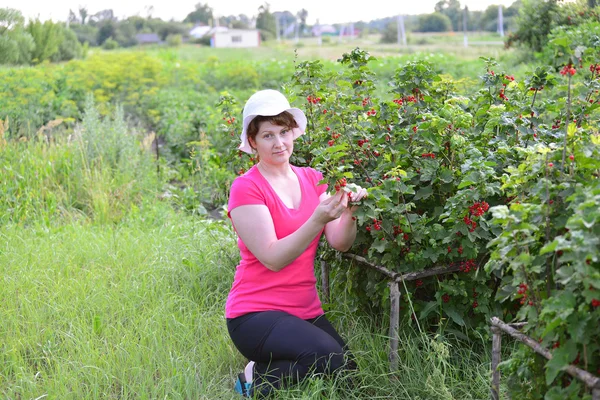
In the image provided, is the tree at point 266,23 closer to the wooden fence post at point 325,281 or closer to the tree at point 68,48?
the tree at point 68,48

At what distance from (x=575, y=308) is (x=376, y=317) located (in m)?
1.56

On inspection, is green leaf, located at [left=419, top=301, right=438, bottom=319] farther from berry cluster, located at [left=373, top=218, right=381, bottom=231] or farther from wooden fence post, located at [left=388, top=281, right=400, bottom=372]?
berry cluster, located at [left=373, top=218, right=381, bottom=231]

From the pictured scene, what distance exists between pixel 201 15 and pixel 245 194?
92497 millimetres

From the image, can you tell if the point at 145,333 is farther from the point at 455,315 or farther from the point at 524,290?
the point at 524,290

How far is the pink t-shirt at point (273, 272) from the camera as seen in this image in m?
2.95

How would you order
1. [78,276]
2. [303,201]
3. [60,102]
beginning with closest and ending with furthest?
[303,201] → [78,276] → [60,102]

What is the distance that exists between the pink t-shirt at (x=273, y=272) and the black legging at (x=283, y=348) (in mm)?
62

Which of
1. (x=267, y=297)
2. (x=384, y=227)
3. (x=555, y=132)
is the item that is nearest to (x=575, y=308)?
(x=384, y=227)

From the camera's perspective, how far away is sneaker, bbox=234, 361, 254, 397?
2.95m

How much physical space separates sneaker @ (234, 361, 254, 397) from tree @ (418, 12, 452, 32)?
220 ft

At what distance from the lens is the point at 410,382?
286 centimetres

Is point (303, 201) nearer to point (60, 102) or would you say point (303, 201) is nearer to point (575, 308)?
point (575, 308)

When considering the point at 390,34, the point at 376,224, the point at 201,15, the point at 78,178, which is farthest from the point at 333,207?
the point at 201,15

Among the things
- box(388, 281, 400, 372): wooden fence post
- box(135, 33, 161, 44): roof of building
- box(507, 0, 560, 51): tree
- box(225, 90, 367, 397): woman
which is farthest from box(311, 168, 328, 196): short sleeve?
box(135, 33, 161, 44): roof of building
